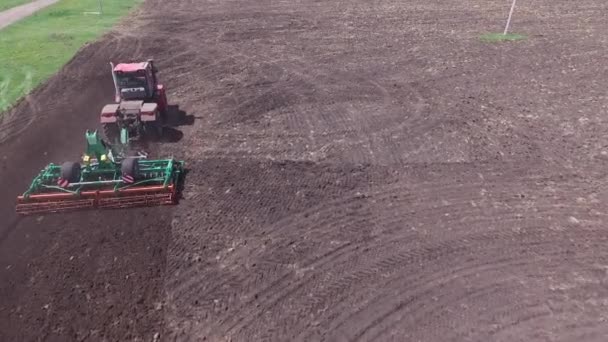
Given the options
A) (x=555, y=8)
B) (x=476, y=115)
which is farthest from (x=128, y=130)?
(x=555, y=8)

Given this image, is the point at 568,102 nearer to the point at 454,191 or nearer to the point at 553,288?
the point at 454,191

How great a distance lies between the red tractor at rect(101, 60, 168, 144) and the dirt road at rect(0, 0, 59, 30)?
21.1 m

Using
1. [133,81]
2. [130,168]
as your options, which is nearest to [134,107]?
[133,81]

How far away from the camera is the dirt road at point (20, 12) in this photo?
3293cm

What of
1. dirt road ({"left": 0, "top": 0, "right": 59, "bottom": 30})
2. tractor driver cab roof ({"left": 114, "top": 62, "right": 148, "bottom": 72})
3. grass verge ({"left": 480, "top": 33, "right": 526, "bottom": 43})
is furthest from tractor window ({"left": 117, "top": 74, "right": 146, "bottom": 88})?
dirt road ({"left": 0, "top": 0, "right": 59, "bottom": 30})

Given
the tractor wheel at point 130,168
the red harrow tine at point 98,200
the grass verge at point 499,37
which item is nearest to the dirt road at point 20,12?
the red harrow tine at point 98,200

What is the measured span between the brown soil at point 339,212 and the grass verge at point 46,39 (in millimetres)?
1474

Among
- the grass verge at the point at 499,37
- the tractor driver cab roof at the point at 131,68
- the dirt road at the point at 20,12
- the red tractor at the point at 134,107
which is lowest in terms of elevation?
the red tractor at the point at 134,107

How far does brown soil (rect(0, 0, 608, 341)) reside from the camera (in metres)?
9.80

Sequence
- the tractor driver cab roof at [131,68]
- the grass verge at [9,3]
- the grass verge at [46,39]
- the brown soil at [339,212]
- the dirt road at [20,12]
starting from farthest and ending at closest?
the grass verge at [9,3] < the dirt road at [20,12] < the grass verge at [46,39] < the tractor driver cab roof at [131,68] < the brown soil at [339,212]

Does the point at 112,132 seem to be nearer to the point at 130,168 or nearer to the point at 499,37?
the point at 130,168

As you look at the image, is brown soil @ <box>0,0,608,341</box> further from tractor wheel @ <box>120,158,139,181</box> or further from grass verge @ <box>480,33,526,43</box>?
grass verge @ <box>480,33,526,43</box>

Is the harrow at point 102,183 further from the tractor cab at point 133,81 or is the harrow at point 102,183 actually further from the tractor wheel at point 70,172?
the tractor cab at point 133,81

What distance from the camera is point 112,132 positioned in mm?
16109
